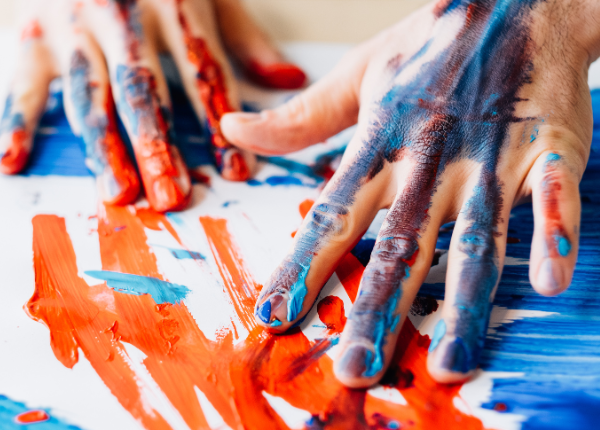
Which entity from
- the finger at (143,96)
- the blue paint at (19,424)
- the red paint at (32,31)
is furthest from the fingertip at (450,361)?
the red paint at (32,31)

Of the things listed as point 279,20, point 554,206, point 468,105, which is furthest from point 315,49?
point 554,206

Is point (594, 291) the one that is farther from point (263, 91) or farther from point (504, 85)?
point (263, 91)

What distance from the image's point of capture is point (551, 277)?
638 millimetres

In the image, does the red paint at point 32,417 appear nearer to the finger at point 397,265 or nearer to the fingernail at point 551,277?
the finger at point 397,265

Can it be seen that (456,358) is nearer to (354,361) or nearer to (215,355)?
(354,361)

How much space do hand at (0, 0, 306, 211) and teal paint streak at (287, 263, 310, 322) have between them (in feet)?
1.28

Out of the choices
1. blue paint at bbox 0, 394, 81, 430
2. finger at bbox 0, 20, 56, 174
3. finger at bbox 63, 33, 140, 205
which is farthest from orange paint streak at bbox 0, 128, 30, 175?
blue paint at bbox 0, 394, 81, 430

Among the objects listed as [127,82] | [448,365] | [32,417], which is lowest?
[32,417]

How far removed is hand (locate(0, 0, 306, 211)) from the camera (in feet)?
3.41

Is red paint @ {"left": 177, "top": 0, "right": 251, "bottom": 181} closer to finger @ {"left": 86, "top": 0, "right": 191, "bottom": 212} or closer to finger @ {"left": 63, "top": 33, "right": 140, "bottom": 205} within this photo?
finger @ {"left": 86, "top": 0, "right": 191, "bottom": 212}

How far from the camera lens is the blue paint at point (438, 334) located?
0.65 meters

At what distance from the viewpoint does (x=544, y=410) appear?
2.01 ft

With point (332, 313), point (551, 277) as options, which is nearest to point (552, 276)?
point (551, 277)

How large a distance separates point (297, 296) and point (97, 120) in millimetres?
748
